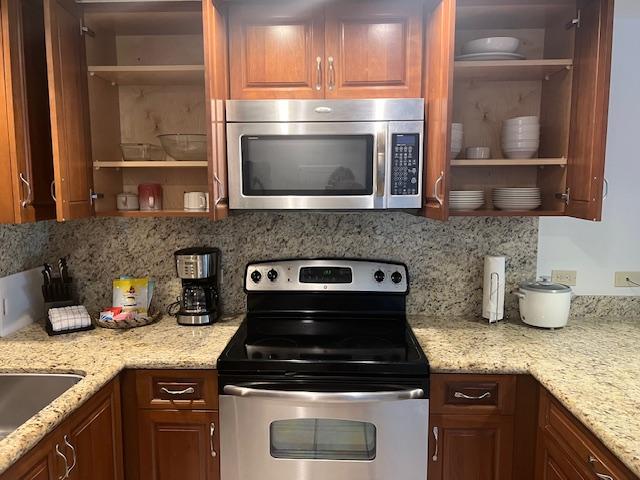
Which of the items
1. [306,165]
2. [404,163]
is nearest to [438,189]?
[404,163]

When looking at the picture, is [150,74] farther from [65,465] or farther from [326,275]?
[65,465]

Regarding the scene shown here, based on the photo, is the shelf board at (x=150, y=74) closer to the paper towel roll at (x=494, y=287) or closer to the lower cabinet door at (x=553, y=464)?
the paper towel roll at (x=494, y=287)

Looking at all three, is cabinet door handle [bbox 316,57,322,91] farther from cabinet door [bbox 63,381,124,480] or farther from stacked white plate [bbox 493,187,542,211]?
cabinet door [bbox 63,381,124,480]

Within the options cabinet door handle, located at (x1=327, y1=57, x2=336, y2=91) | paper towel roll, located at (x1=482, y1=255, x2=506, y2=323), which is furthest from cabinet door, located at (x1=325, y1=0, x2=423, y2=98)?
paper towel roll, located at (x1=482, y1=255, x2=506, y2=323)

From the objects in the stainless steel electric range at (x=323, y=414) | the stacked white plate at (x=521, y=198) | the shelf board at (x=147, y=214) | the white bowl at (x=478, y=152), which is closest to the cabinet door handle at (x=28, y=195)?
the shelf board at (x=147, y=214)

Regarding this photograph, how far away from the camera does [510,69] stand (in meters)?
1.82

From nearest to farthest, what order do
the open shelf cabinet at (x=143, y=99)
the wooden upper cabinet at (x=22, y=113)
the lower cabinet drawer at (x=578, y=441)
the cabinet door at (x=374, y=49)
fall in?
the lower cabinet drawer at (x=578, y=441), the wooden upper cabinet at (x=22, y=113), the cabinet door at (x=374, y=49), the open shelf cabinet at (x=143, y=99)

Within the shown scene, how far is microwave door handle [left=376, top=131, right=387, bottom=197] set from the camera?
1747 mm

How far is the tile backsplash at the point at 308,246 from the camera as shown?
2.11 meters

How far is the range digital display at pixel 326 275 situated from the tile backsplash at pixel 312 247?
0.30 feet

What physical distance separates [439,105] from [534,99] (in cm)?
66

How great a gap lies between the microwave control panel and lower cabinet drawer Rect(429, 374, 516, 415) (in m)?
0.72

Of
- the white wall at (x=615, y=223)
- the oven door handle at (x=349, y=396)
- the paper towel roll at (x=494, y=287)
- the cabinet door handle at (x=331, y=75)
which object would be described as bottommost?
the oven door handle at (x=349, y=396)

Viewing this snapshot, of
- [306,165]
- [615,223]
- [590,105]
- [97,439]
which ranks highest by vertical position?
[590,105]
